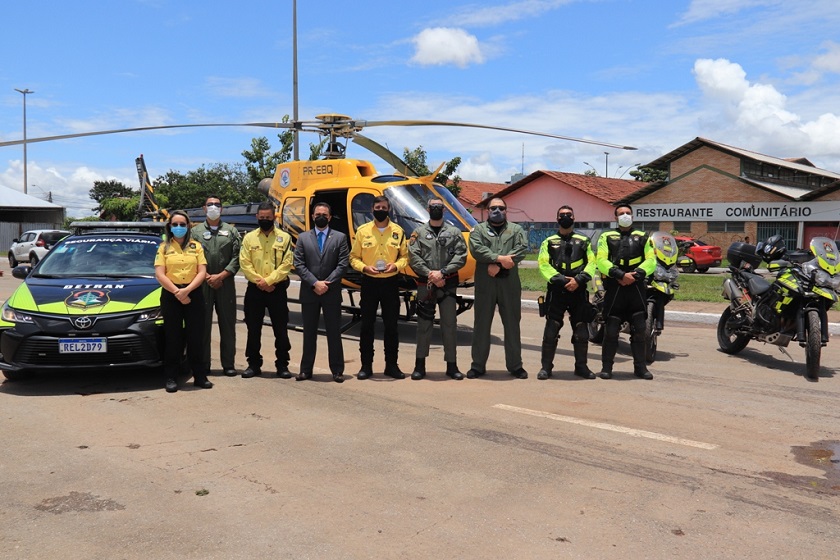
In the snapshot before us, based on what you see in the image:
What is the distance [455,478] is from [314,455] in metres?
1.04

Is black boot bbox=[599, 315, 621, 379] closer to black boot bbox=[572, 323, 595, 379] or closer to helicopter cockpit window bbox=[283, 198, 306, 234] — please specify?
black boot bbox=[572, 323, 595, 379]

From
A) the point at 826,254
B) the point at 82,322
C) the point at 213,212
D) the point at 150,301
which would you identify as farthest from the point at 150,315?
the point at 826,254

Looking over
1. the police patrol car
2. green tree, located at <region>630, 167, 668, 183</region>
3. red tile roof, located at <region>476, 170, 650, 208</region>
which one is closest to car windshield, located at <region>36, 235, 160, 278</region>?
the police patrol car

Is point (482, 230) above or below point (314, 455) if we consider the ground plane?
above

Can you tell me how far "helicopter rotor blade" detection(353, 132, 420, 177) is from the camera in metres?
11.5

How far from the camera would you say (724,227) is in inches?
1491

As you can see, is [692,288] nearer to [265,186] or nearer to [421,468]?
[265,186]

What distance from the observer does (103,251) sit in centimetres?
822

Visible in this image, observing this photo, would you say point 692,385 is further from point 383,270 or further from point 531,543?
point 531,543

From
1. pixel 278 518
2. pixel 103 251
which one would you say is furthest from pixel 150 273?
pixel 278 518

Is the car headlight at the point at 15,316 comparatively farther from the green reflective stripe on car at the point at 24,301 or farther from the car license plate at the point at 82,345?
the car license plate at the point at 82,345

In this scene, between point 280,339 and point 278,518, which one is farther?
point 280,339

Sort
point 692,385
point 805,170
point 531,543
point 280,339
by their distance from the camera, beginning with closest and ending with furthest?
point 531,543, point 692,385, point 280,339, point 805,170

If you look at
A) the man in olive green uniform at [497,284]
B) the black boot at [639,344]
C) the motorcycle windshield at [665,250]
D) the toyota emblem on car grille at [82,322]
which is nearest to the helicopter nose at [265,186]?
the man in olive green uniform at [497,284]
